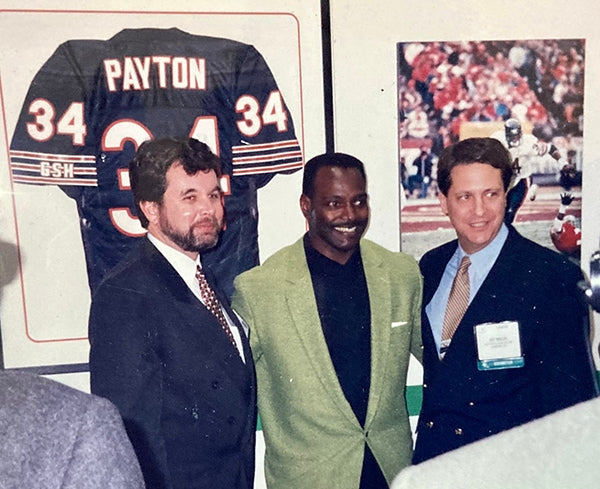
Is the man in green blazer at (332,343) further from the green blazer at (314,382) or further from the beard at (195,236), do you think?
the beard at (195,236)

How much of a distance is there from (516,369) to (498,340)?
0.10 meters

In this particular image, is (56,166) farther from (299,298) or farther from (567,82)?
(567,82)

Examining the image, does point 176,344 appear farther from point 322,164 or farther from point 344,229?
point 322,164

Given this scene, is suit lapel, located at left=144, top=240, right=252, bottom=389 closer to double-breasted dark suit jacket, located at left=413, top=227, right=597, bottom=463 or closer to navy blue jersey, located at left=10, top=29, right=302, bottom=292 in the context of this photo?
navy blue jersey, located at left=10, top=29, right=302, bottom=292

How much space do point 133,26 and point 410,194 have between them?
1.09 m

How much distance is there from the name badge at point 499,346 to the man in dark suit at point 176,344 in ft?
2.40

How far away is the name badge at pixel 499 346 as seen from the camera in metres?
1.87

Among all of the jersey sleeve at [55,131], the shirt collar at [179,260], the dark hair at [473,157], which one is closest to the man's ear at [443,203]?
the dark hair at [473,157]

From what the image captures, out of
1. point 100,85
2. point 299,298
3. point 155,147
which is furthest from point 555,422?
point 100,85

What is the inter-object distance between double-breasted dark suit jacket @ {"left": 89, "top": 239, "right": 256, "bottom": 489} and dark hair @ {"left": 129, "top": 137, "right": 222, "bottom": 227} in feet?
0.61

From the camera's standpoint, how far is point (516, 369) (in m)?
1.87

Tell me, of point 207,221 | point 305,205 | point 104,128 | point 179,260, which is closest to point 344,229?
point 305,205

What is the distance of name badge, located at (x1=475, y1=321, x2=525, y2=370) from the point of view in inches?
73.7

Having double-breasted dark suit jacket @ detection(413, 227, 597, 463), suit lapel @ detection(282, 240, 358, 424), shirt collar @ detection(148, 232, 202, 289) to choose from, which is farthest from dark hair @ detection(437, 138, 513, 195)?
shirt collar @ detection(148, 232, 202, 289)
